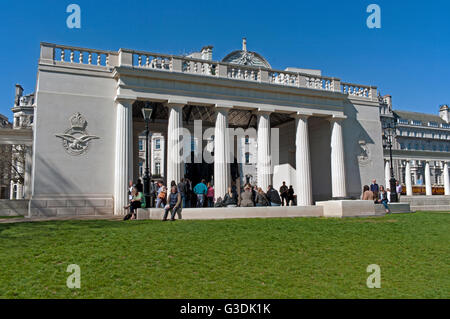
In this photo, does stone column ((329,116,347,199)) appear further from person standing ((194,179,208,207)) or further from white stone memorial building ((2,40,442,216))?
person standing ((194,179,208,207))

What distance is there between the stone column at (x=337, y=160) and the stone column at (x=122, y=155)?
48.3 ft

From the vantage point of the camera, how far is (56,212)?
21.0 meters

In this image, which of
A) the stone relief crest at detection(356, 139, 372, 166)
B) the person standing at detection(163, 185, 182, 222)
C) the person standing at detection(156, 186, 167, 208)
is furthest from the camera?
the stone relief crest at detection(356, 139, 372, 166)

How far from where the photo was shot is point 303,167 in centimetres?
2759

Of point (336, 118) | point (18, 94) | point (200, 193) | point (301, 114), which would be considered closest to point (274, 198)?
Result: point (200, 193)

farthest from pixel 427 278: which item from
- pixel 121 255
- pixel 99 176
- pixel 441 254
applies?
pixel 99 176

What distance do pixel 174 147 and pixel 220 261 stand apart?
14.8 m

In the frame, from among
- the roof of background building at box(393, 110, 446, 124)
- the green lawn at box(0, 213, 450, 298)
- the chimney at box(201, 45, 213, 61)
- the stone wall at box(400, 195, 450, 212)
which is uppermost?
the roof of background building at box(393, 110, 446, 124)

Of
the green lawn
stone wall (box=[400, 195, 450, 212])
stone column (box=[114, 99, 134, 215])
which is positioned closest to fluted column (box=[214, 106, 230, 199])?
stone column (box=[114, 99, 134, 215])

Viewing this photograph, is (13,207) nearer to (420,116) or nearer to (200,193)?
(200,193)

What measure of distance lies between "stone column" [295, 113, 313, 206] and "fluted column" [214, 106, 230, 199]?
5.69 metres

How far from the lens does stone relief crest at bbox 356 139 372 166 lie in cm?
3025

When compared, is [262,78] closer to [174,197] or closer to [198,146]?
[198,146]

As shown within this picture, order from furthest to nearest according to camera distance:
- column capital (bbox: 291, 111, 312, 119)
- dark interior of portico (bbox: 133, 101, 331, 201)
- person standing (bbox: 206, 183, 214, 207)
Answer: dark interior of portico (bbox: 133, 101, 331, 201) → column capital (bbox: 291, 111, 312, 119) → person standing (bbox: 206, 183, 214, 207)
